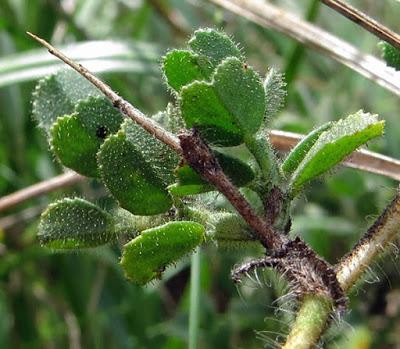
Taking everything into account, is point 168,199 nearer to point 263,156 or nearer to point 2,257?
point 263,156

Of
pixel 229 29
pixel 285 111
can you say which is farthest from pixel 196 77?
pixel 229 29

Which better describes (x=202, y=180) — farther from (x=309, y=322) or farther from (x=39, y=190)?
(x=39, y=190)

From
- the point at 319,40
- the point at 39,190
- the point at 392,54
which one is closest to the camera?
the point at 392,54

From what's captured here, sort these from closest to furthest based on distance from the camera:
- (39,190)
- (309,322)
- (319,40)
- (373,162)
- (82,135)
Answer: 1. (309,322)
2. (82,135)
3. (373,162)
4. (319,40)
5. (39,190)

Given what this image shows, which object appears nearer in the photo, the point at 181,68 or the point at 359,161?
the point at 181,68

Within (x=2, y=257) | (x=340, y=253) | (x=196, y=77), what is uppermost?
(x=196, y=77)

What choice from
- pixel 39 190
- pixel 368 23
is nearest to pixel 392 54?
pixel 368 23

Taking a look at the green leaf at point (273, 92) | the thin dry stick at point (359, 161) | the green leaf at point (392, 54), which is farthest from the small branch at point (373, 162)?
the green leaf at point (273, 92)
